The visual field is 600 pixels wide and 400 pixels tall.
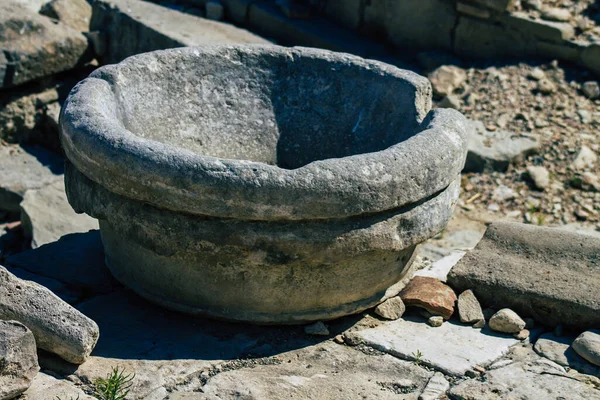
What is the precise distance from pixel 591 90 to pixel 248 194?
12.7 ft

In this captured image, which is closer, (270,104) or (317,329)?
(317,329)

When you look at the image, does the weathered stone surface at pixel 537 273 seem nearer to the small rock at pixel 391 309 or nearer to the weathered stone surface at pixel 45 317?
the small rock at pixel 391 309

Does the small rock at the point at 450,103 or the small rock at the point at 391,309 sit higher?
the small rock at the point at 450,103

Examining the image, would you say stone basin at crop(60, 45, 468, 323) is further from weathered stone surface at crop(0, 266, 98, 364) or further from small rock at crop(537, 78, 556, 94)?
small rock at crop(537, 78, 556, 94)

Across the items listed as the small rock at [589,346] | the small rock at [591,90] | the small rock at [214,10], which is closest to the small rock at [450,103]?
the small rock at [591,90]

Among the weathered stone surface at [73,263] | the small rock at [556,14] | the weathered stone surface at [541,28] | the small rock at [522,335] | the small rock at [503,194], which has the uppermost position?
the small rock at [556,14]

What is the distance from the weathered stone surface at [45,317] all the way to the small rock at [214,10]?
4693 mm

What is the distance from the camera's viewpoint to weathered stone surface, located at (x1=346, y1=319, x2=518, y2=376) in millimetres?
3652

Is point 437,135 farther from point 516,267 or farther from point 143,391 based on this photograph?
point 143,391

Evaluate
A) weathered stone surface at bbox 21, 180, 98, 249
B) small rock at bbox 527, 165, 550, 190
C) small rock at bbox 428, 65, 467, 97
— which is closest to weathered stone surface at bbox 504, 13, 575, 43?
small rock at bbox 428, 65, 467, 97

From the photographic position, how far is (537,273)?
4.10m

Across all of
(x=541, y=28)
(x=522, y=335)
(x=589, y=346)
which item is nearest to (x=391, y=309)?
(x=522, y=335)

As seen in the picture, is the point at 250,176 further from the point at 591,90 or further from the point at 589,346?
the point at 591,90

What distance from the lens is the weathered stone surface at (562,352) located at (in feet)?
12.0
